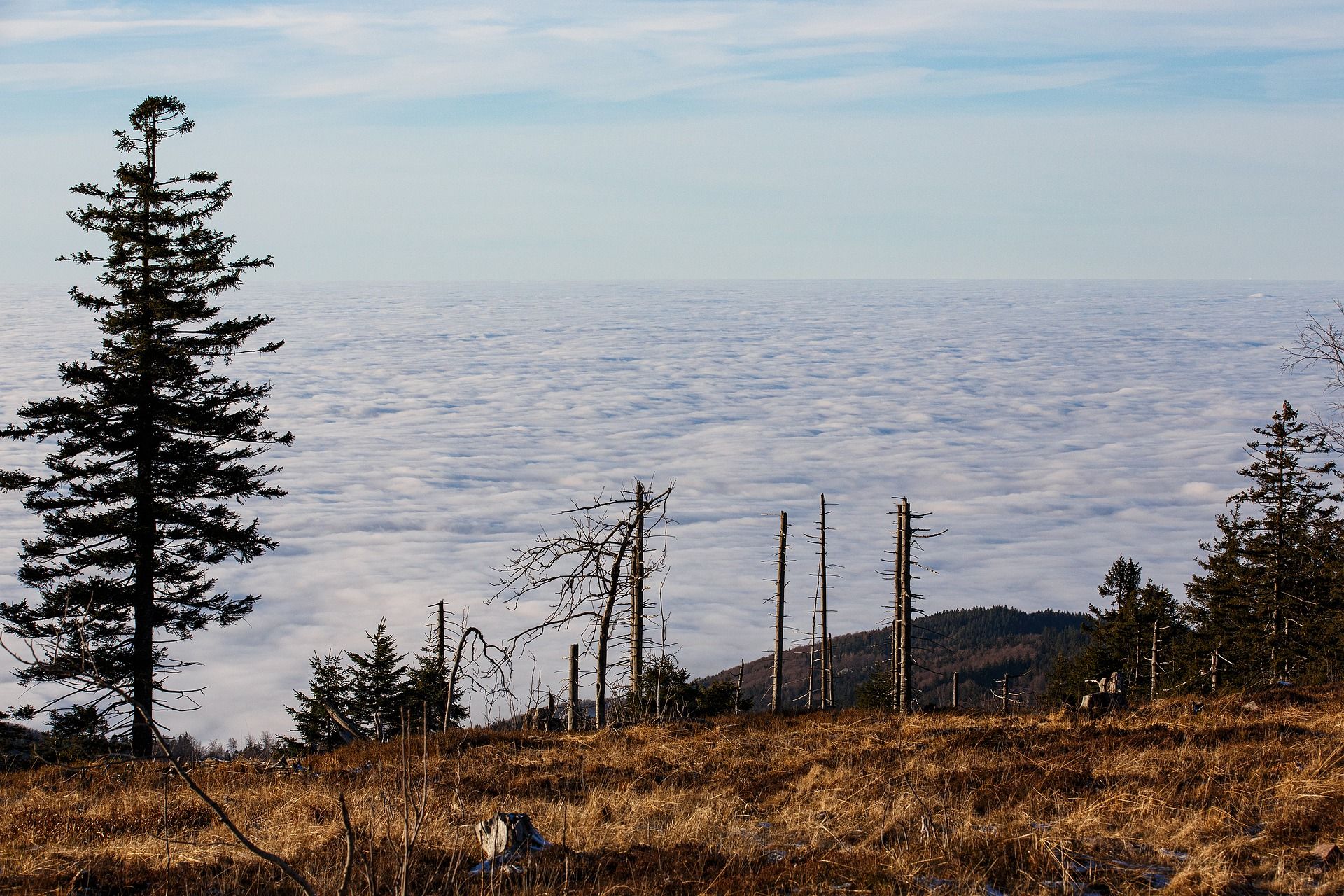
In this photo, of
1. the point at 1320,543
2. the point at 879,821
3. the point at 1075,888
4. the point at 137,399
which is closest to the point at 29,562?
the point at 137,399

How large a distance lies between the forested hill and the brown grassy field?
354 ft

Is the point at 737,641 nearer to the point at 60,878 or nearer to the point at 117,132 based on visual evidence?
the point at 117,132

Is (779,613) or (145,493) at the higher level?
(145,493)

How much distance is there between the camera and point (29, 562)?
25.6 metres

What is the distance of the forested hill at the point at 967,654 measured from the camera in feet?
411

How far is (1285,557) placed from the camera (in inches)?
1655

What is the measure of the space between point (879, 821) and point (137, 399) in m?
22.3

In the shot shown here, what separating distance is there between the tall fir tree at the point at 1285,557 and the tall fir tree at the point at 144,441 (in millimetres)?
38705

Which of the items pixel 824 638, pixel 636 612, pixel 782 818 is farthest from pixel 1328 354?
pixel 824 638

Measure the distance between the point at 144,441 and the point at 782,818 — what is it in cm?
2129

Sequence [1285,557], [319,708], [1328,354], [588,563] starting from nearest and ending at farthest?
[588,563] < [1328,354] < [319,708] < [1285,557]

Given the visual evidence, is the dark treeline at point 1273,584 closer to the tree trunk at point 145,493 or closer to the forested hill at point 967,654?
the tree trunk at point 145,493

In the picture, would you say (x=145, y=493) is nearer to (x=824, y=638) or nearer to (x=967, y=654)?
(x=824, y=638)

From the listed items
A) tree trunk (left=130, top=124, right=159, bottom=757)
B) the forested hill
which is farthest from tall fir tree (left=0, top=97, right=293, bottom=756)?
the forested hill
